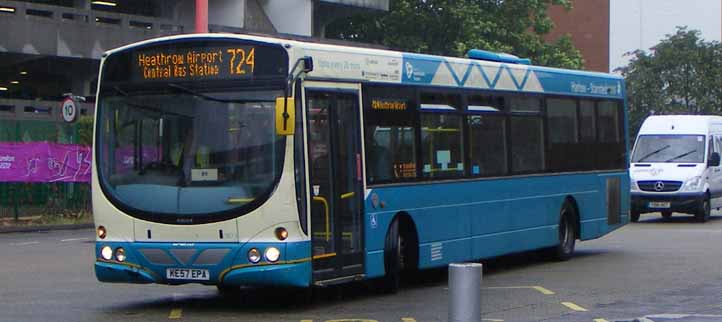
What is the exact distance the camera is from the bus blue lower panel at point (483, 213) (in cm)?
1463

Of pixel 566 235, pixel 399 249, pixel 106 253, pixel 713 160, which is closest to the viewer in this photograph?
pixel 106 253

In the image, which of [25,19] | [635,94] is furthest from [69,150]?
[635,94]

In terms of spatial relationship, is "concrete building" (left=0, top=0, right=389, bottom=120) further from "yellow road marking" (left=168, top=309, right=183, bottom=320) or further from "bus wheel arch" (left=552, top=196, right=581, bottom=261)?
"yellow road marking" (left=168, top=309, right=183, bottom=320)

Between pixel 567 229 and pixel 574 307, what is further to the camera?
pixel 567 229

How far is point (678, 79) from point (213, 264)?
171 ft

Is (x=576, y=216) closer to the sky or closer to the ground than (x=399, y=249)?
closer to the sky

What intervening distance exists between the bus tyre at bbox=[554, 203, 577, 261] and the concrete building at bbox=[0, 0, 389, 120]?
16.3 meters

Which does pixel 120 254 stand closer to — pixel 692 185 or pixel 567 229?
pixel 567 229

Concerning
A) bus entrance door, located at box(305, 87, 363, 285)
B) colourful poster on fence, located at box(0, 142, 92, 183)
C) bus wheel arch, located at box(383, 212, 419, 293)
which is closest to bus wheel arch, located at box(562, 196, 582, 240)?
bus wheel arch, located at box(383, 212, 419, 293)

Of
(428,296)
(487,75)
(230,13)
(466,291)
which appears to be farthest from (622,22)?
(466,291)

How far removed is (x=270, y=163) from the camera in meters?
12.9

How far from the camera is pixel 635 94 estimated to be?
6206cm

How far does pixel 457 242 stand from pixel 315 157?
364cm

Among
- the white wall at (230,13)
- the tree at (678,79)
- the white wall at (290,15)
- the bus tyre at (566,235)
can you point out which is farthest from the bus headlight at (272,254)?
the tree at (678,79)
